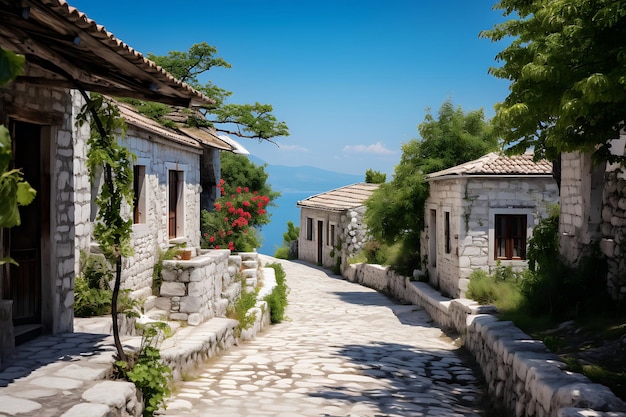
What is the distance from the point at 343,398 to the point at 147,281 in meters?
4.93

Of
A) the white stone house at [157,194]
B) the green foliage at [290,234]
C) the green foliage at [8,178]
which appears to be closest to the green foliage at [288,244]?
the green foliage at [290,234]

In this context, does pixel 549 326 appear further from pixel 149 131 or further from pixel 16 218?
pixel 16 218

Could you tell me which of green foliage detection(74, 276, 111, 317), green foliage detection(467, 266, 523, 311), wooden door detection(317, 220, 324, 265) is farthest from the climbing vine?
wooden door detection(317, 220, 324, 265)

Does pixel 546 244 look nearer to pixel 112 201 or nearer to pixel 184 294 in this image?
pixel 184 294

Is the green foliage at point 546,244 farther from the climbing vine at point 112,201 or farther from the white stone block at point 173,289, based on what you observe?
the climbing vine at point 112,201

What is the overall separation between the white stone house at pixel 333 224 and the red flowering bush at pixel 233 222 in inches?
384

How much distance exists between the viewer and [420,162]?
1989cm

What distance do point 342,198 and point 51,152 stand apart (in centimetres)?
2385

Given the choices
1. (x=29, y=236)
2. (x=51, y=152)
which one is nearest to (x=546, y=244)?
(x=51, y=152)

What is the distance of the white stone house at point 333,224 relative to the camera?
88.6 ft

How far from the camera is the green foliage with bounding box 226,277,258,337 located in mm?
11205

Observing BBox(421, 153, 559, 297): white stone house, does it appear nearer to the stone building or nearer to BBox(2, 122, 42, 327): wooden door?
the stone building

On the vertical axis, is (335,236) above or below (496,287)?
above

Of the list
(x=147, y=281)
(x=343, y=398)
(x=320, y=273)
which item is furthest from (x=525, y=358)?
(x=320, y=273)
